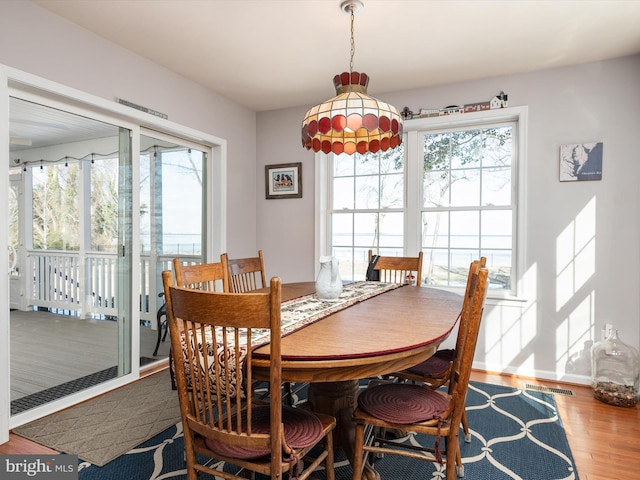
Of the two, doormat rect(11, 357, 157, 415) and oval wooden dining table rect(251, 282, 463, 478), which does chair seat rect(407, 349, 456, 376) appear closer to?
oval wooden dining table rect(251, 282, 463, 478)

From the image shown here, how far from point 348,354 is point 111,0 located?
8.12 ft

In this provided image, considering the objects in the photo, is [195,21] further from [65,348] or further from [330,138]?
[65,348]

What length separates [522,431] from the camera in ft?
7.76

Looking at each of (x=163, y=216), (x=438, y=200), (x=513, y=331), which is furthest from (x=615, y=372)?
(x=163, y=216)

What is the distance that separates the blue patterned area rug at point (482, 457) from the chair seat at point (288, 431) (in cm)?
66

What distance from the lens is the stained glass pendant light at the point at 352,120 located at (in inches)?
75.8

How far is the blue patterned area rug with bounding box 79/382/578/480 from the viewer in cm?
192

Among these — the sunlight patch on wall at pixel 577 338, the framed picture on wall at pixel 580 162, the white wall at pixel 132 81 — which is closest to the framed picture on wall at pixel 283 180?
the white wall at pixel 132 81

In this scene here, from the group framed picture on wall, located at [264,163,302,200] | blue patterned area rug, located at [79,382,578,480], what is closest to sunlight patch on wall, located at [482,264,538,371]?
blue patterned area rug, located at [79,382,578,480]

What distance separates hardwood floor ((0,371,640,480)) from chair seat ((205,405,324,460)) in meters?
1.45

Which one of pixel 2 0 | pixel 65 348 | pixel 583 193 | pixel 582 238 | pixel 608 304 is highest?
pixel 2 0

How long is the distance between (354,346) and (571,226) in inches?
106

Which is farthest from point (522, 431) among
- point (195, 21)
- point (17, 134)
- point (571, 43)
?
point (17, 134)

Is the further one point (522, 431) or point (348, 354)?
point (522, 431)
